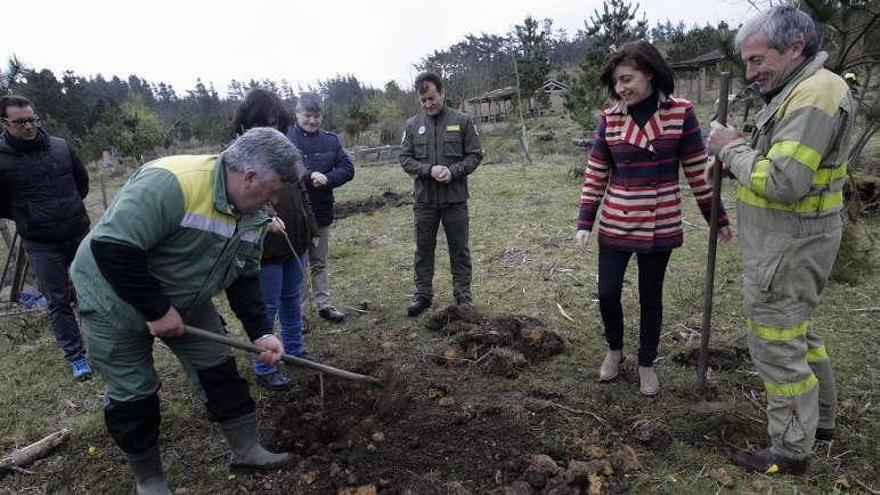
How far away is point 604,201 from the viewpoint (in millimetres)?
3047

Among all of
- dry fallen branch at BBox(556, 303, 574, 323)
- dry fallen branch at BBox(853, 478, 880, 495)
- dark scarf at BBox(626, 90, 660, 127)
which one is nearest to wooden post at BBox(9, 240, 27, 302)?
dry fallen branch at BBox(556, 303, 574, 323)

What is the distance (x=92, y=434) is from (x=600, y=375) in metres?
3.04

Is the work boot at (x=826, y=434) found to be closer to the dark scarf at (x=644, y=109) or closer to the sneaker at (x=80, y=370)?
the dark scarf at (x=644, y=109)

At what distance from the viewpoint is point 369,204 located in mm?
10094

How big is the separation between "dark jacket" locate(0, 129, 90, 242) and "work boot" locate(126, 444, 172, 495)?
2.17m

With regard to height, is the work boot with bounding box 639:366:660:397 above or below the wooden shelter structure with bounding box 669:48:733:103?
below

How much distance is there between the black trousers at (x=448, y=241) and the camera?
179 inches

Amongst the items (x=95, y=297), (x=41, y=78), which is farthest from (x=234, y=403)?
(x=41, y=78)

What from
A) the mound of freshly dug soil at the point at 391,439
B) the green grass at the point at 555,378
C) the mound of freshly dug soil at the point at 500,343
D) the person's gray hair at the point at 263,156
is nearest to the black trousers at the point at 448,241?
the green grass at the point at 555,378

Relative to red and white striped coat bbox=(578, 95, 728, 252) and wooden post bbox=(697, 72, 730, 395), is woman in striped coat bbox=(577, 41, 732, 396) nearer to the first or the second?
red and white striped coat bbox=(578, 95, 728, 252)

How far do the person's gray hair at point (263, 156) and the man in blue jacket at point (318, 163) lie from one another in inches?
86.1

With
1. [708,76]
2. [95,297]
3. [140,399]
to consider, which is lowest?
[140,399]

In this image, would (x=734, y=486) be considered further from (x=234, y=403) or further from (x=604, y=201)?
(x=234, y=403)

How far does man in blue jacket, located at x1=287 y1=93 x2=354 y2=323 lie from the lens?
429 cm
